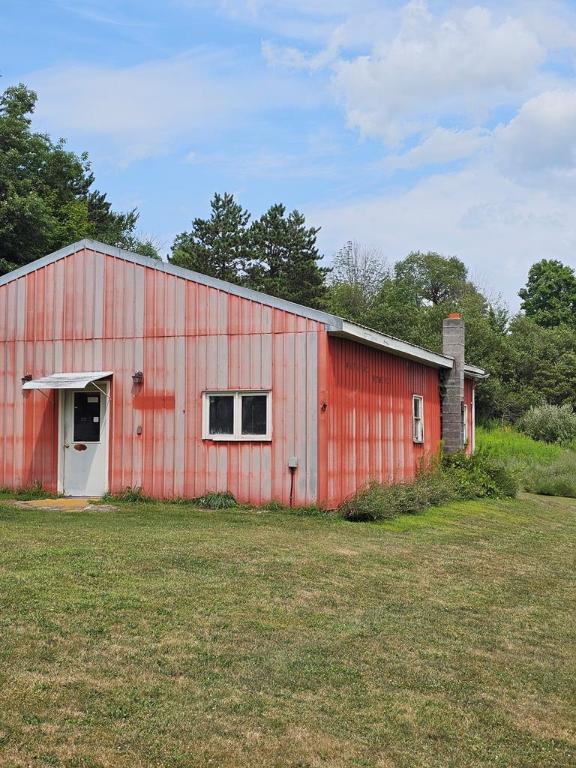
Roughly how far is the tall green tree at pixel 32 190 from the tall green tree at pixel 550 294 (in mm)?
41137

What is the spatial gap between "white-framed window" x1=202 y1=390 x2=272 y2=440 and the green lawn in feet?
9.63

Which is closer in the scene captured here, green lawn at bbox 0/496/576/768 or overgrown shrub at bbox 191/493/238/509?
green lawn at bbox 0/496/576/768

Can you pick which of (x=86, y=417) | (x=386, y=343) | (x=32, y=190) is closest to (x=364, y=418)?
(x=386, y=343)

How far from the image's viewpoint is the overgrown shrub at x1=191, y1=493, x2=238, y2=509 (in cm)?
1322

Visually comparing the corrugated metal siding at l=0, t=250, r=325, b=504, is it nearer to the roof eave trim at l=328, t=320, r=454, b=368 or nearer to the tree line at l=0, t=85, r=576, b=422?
the roof eave trim at l=328, t=320, r=454, b=368

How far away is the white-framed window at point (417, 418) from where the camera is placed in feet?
58.0

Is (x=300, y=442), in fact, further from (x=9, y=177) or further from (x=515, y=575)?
(x=9, y=177)

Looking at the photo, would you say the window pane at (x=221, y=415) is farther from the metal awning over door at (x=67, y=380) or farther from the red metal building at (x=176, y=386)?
the metal awning over door at (x=67, y=380)

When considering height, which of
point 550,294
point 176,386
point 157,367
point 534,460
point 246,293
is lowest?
point 534,460

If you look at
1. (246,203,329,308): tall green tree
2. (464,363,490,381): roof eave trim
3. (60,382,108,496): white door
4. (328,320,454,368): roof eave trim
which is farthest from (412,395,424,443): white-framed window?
(246,203,329,308): tall green tree

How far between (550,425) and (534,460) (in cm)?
848

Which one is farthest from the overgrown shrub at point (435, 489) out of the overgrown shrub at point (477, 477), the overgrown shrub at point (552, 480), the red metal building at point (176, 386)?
the overgrown shrub at point (552, 480)

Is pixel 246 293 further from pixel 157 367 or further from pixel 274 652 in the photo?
pixel 274 652

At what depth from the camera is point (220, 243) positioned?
1783 inches
